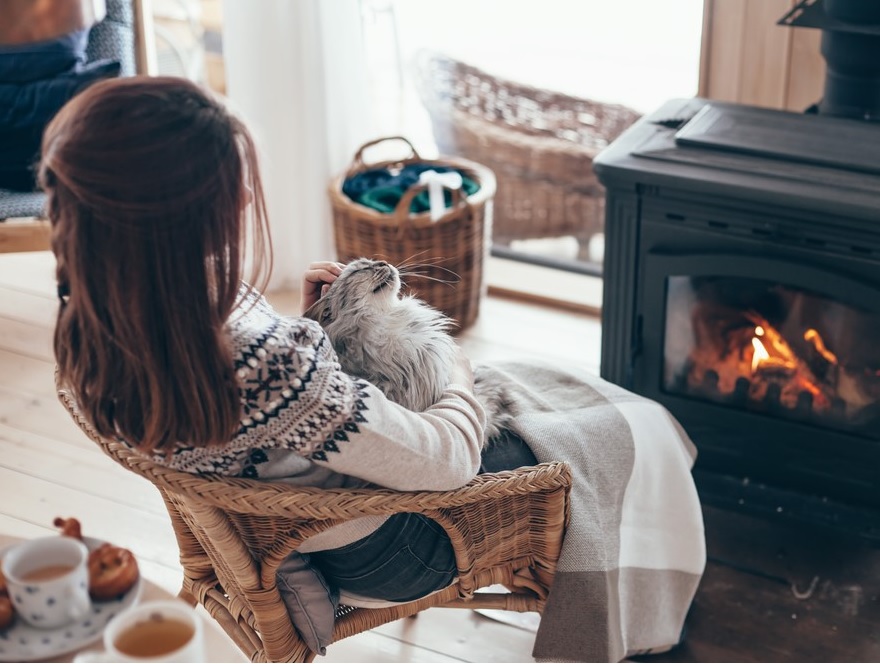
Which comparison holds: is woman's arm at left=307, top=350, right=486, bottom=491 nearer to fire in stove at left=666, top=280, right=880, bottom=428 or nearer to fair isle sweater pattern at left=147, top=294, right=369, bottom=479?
fair isle sweater pattern at left=147, top=294, right=369, bottom=479

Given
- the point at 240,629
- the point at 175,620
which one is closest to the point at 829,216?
the point at 240,629

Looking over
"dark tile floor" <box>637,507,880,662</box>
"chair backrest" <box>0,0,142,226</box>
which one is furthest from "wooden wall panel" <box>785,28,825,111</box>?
"chair backrest" <box>0,0,142,226</box>

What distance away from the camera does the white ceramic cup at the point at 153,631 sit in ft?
2.82

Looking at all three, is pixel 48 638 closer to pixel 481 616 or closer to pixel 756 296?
pixel 481 616

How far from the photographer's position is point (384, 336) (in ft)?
4.44

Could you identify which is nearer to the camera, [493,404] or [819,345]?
[493,404]

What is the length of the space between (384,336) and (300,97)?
1.58 meters

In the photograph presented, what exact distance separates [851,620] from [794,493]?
0.24 m

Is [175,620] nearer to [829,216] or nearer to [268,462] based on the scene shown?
[268,462]

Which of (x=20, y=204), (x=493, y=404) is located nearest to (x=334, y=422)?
(x=493, y=404)

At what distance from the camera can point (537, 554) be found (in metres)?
1.49

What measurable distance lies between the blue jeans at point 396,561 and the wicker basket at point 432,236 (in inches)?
43.3

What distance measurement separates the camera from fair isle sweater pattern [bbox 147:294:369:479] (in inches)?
45.2

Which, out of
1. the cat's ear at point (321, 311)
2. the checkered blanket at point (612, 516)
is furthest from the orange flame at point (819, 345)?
the cat's ear at point (321, 311)
